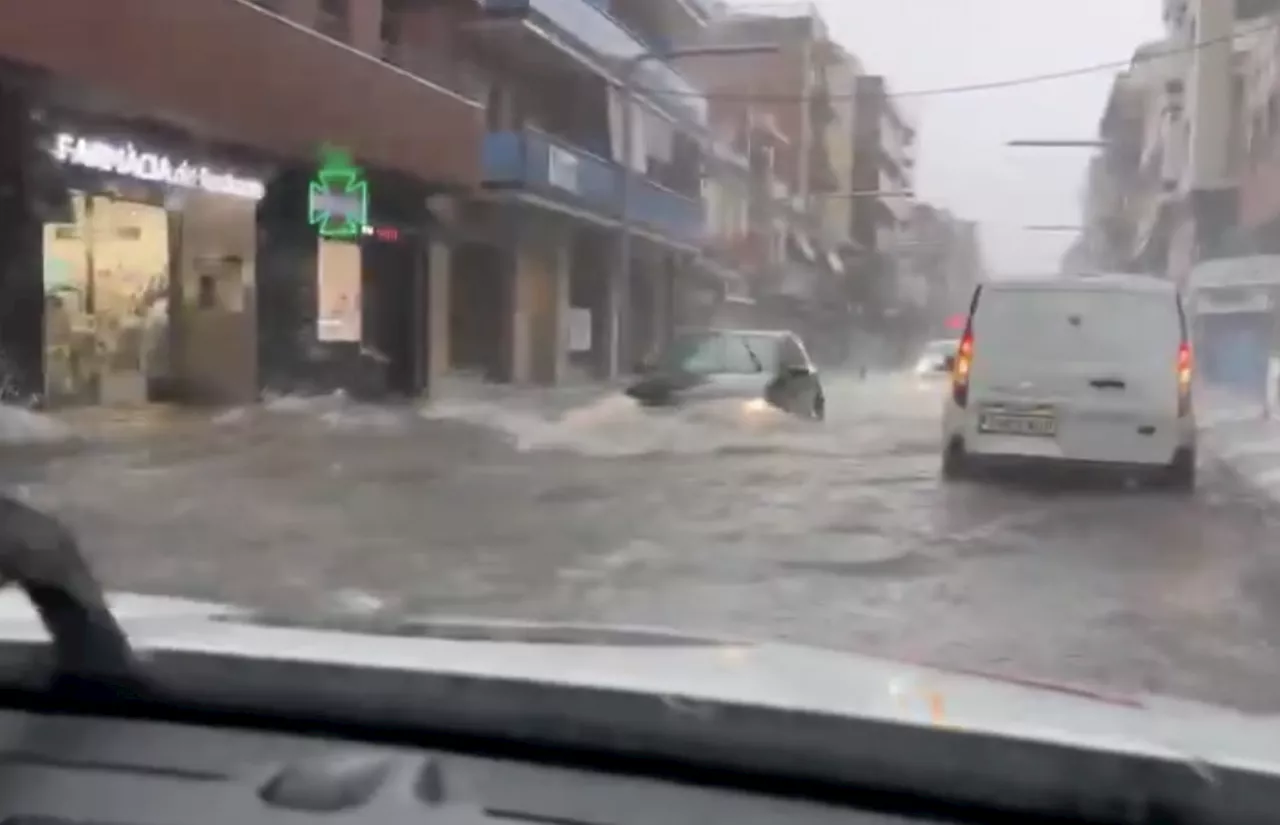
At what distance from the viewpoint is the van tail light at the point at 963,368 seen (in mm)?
10633

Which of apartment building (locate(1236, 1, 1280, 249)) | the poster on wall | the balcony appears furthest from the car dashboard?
apartment building (locate(1236, 1, 1280, 249))

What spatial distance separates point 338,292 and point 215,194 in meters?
3.18

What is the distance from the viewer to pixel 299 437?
43.9ft

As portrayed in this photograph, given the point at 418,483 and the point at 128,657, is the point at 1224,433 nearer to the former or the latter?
the point at 418,483

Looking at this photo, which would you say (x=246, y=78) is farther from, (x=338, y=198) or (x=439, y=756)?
(x=439, y=756)

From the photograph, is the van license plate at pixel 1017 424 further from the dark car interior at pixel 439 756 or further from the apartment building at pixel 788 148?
the apartment building at pixel 788 148

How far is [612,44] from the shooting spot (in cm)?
2564

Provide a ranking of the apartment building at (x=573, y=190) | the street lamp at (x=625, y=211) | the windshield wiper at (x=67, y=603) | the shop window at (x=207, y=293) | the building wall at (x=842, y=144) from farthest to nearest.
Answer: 1. the building wall at (x=842, y=144)
2. the street lamp at (x=625, y=211)
3. the apartment building at (x=573, y=190)
4. the shop window at (x=207, y=293)
5. the windshield wiper at (x=67, y=603)

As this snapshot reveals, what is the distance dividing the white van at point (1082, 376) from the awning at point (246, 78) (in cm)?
615

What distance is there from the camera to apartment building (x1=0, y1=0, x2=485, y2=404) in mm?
13117

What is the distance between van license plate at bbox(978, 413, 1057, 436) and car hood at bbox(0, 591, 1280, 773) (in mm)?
8198

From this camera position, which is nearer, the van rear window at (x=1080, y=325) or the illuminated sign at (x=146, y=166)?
the van rear window at (x=1080, y=325)

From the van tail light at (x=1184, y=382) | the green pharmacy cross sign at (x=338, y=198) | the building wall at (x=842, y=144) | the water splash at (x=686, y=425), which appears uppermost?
the building wall at (x=842, y=144)

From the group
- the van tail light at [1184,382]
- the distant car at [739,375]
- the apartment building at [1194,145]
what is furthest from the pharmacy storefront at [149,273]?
the apartment building at [1194,145]
